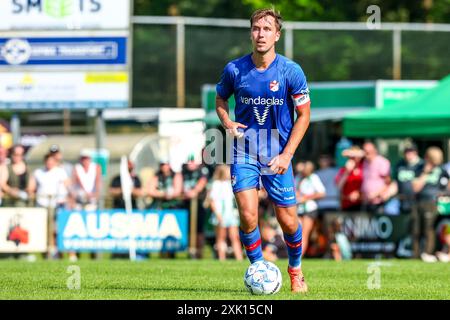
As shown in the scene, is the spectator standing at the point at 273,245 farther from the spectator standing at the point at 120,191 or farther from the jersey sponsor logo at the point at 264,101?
the jersey sponsor logo at the point at 264,101

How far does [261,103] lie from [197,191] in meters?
11.8

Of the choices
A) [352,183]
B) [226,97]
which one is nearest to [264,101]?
[226,97]

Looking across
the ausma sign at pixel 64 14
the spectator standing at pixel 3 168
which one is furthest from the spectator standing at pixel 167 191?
the ausma sign at pixel 64 14

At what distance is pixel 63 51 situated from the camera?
2247 centimetres

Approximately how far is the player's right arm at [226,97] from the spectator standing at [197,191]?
11065 millimetres

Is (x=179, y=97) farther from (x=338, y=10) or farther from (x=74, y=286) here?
(x=74, y=286)

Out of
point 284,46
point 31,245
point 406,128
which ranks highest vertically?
point 284,46

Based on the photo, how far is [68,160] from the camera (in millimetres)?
31516

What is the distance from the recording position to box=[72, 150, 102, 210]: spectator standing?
22062 millimetres

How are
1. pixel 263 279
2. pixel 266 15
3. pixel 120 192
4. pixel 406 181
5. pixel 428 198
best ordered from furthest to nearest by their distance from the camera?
pixel 120 192
pixel 406 181
pixel 428 198
pixel 266 15
pixel 263 279

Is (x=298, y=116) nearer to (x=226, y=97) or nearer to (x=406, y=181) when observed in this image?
(x=226, y=97)

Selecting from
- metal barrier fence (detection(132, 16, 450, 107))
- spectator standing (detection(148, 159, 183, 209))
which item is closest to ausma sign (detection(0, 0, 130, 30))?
spectator standing (detection(148, 159, 183, 209))
